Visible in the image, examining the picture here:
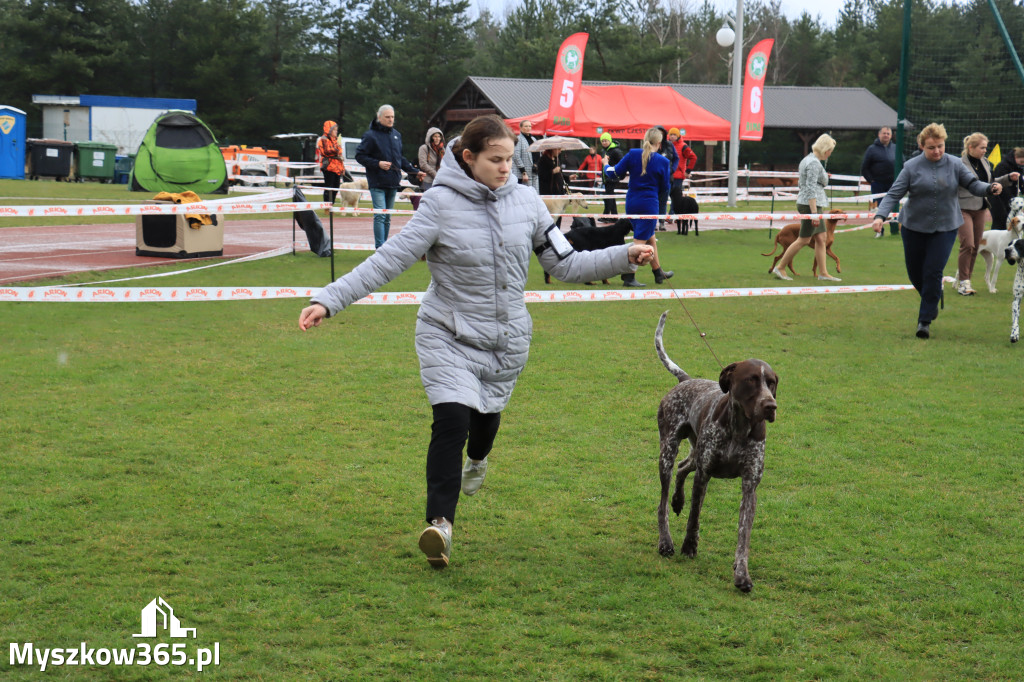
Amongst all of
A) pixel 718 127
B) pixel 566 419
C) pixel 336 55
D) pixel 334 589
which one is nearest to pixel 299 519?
pixel 334 589

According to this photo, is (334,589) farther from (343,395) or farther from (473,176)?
(343,395)

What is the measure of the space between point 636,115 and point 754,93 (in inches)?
303

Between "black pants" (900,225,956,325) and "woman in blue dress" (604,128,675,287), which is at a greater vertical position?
"woman in blue dress" (604,128,675,287)

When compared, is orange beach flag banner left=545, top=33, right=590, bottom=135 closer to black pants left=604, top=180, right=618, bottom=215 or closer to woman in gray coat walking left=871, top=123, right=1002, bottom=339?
black pants left=604, top=180, right=618, bottom=215

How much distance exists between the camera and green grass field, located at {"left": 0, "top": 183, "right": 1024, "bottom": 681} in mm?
3365

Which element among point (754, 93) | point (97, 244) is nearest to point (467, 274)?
point (97, 244)

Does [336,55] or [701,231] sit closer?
[701,231]

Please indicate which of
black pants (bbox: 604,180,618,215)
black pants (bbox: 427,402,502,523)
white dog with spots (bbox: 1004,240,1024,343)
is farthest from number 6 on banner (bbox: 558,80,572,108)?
black pants (bbox: 427,402,502,523)

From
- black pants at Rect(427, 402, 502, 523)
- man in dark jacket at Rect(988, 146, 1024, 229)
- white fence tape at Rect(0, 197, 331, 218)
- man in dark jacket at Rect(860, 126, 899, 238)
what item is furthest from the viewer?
man in dark jacket at Rect(860, 126, 899, 238)

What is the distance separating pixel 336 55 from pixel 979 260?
5492 cm

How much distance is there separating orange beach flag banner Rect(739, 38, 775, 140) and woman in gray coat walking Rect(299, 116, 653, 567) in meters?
23.9

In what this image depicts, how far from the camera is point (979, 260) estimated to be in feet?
57.0

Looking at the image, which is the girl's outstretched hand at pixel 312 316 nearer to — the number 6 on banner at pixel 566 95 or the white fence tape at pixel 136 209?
the white fence tape at pixel 136 209

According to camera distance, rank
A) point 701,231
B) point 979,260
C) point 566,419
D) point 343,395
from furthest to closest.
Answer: point 701,231 < point 979,260 < point 343,395 < point 566,419
